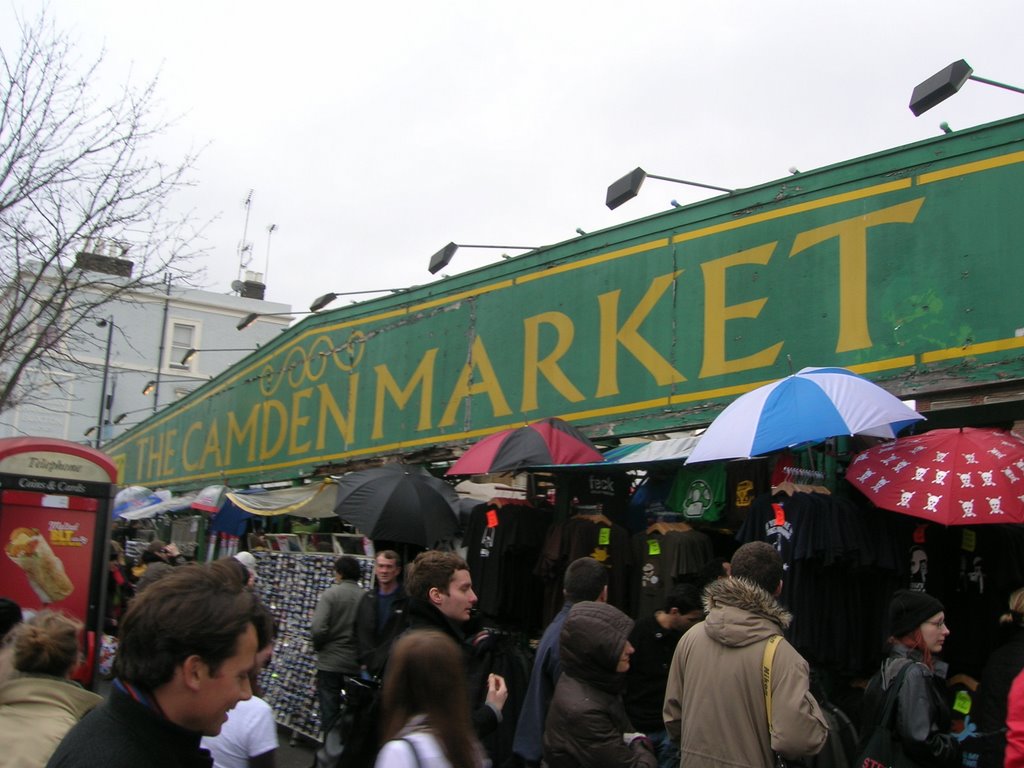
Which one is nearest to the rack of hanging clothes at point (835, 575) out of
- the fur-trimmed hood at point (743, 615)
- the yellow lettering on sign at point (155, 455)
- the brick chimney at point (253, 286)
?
the fur-trimmed hood at point (743, 615)

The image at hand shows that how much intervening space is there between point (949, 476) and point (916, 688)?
1508mm

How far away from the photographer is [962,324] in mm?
7199

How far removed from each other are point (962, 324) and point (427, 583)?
4537 mm

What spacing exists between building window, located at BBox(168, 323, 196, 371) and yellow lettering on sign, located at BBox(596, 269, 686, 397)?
108 feet

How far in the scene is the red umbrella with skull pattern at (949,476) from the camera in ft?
18.1

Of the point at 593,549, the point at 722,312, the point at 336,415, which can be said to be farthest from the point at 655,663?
the point at 336,415

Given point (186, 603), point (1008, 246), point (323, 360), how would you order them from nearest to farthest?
point (186, 603), point (1008, 246), point (323, 360)

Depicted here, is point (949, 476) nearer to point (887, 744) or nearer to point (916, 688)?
point (916, 688)

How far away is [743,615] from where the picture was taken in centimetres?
470

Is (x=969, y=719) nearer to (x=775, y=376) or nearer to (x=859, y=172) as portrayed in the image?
(x=775, y=376)

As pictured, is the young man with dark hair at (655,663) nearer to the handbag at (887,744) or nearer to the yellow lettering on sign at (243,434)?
the handbag at (887,744)

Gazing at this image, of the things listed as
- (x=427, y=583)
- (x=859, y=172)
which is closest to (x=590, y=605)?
(x=427, y=583)

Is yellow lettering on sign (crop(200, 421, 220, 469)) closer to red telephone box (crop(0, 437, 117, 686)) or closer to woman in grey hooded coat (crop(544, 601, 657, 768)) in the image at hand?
red telephone box (crop(0, 437, 117, 686))

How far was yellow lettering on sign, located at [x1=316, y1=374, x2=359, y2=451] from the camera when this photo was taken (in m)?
14.3
